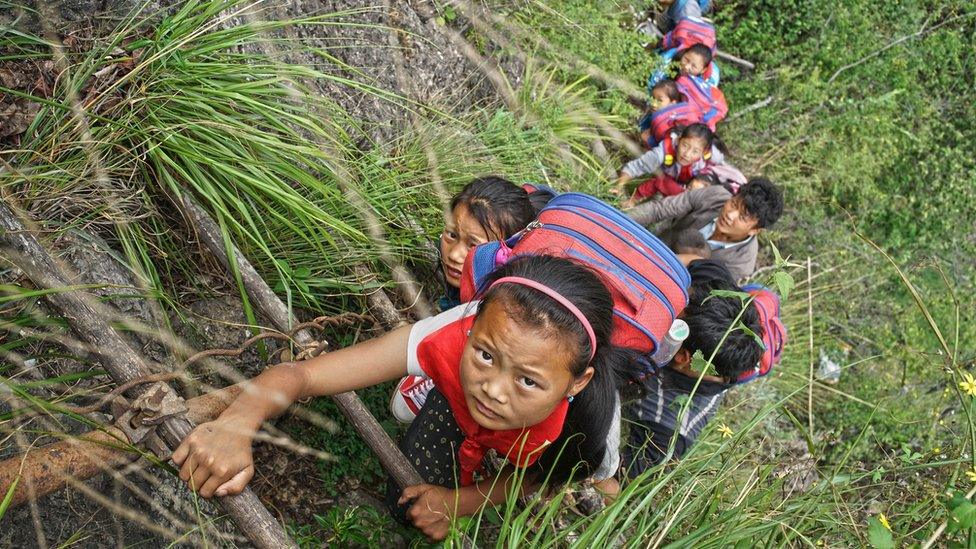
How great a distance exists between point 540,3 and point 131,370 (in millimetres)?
3721

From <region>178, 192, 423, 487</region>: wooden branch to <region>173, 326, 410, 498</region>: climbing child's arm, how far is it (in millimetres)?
202

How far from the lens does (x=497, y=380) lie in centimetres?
179

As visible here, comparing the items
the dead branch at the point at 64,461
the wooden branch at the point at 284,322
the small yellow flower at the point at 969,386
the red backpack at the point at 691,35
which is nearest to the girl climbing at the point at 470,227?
the wooden branch at the point at 284,322

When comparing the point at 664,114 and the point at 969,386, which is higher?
the point at 969,386

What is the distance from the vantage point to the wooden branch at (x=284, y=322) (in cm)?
219

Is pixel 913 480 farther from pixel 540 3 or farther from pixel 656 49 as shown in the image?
pixel 656 49

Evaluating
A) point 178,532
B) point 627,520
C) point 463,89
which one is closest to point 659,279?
point 627,520

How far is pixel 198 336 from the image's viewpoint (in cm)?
253

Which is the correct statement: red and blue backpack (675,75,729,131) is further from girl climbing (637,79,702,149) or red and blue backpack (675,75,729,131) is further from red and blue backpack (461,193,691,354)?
red and blue backpack (461,193,691,354)

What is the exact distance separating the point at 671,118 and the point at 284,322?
11.8ft

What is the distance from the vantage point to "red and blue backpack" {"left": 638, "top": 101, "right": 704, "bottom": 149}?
5.00 meters

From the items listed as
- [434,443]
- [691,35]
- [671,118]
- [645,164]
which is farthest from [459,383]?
[691,35]

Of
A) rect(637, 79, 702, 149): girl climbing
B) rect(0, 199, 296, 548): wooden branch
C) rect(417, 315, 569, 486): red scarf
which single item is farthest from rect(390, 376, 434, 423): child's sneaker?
rect(637, 79, 702, 149): girl climbing

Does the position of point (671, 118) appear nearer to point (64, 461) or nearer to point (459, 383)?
point (459, 383)
